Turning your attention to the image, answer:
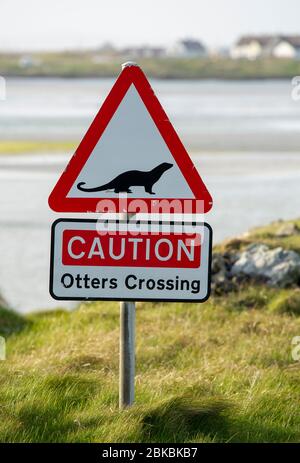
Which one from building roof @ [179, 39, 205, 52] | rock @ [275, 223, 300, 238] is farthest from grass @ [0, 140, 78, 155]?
building roof @ [179, 39, 205, 52]

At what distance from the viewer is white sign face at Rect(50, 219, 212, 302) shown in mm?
5223

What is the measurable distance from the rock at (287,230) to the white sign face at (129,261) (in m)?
6.97

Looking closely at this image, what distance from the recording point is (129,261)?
17.2 ft

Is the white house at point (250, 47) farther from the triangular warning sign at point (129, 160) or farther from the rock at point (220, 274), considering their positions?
the triangular warning sign at point (129, 160)

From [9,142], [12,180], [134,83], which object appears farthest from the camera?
[9,142]

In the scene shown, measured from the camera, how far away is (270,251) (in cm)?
1042

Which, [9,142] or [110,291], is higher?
[9,142]

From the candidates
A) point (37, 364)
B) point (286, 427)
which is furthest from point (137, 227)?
point (37, 364)

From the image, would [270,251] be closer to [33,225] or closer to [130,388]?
[130,388]

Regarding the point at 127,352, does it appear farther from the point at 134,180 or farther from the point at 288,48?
the point at 288,48

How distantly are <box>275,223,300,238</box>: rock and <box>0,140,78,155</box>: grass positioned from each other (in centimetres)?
2165

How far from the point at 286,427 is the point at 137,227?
131 cm

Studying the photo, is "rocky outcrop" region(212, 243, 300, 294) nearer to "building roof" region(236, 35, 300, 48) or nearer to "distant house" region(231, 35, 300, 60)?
"distant house" region(231, 35, 300, 60)
